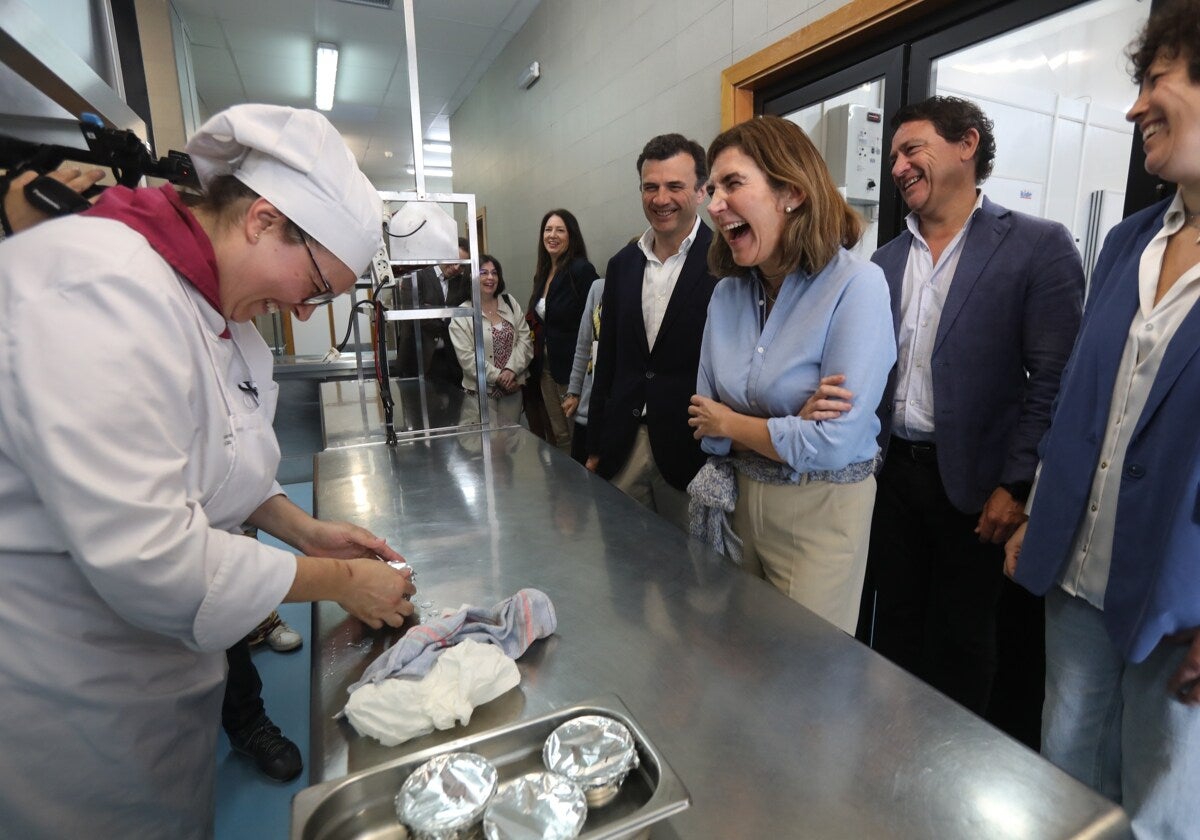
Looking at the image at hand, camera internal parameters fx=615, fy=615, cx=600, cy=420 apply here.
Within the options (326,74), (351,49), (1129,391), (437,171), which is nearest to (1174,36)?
(1129,391)

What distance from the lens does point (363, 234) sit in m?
0.91

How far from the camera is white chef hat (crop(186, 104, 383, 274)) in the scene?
0.81 m

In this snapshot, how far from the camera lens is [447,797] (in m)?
0.54

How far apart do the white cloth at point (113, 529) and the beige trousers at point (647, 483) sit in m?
1.16

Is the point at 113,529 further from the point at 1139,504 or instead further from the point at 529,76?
the point at 529,76

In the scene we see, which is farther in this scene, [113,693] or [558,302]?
[558,302]

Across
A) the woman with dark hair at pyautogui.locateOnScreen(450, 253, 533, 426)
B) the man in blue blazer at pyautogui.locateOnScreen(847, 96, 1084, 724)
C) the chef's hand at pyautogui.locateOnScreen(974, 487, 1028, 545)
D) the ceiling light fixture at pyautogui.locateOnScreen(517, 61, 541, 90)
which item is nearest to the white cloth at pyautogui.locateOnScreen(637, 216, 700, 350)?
the man in blue blazer at pyautogui.locateOnScreen(847, 96, 1084, 724)

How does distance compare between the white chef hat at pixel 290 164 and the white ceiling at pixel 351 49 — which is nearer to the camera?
the white chef hat at pixel 290 164

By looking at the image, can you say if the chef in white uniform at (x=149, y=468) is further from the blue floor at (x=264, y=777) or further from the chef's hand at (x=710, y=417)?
the chef's hand at (x=710, y=417)

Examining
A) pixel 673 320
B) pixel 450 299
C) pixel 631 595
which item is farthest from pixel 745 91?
pixel 631 595

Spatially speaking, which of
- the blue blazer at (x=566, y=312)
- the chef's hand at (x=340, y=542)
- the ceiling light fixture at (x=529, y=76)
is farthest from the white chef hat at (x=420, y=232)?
the ceiling light fixture at (x=529, y=76)

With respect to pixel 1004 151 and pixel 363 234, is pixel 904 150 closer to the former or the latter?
pixel 363 234

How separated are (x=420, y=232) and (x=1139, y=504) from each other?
1908 mm

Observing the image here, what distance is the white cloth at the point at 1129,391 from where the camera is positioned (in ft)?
3.29
